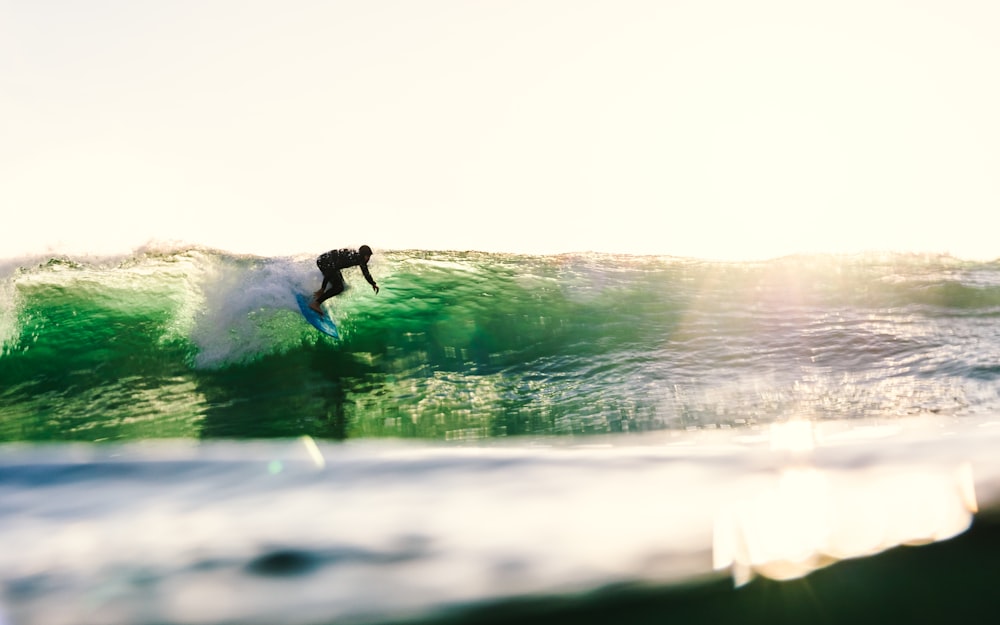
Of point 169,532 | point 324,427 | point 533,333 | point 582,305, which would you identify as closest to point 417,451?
point 169,532

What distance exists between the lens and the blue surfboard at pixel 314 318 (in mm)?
9383

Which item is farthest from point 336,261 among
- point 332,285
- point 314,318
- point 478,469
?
point 478,469

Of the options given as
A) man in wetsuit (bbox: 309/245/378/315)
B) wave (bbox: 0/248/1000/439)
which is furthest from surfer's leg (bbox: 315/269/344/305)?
wave (bbox: 0/248/1000/439)

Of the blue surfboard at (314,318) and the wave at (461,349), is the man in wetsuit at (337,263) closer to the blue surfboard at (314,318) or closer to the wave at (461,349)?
the blue surfboard at (314,318)

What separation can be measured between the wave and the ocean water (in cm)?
6

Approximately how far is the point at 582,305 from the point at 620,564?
10.0 metres

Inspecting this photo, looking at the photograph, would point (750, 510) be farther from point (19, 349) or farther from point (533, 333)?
point (19, 349)

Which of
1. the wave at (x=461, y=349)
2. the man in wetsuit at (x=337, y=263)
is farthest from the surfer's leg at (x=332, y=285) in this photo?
the wave at (x=461, y=349)

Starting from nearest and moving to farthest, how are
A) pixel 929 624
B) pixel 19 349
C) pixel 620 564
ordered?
1. pixel 929 624
2. pixel 620 564
3. pixel 19 349

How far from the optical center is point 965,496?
1770 mm

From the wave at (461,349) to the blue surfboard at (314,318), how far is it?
4.7 inches

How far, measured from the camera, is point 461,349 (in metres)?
9.66

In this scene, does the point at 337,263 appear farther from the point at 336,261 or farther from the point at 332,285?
the point at 332,285

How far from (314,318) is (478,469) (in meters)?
7.17
